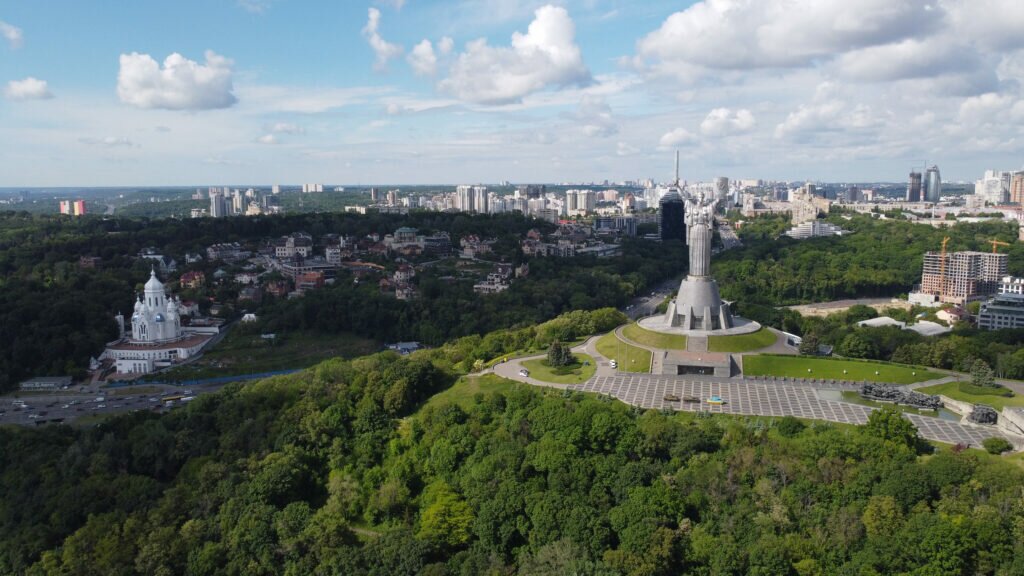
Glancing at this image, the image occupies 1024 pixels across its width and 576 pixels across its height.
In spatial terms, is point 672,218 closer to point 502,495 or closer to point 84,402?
point 84,402

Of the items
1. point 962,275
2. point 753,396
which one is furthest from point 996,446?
point 962,275

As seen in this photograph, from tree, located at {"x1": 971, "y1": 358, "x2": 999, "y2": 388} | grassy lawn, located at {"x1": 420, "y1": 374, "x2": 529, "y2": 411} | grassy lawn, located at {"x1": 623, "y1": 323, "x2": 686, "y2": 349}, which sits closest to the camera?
tree, located at {"x1": 971, "y1": 358, "x2": 999, "y2": 388}

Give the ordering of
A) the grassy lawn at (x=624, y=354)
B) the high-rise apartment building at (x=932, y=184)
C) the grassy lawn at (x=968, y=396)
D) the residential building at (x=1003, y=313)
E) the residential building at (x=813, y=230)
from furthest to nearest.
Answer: the high-rise apartment building at (x=932, y=184) → the residential building at (x=813, y=230) → the residential building at (x=1003, y=313) → the grassy lawn at (x=624, y=354) → the grassy lawn at (x=968, y=396)

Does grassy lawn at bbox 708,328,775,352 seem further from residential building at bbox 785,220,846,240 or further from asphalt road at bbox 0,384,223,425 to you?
residential building at bbox 785,220,846,240

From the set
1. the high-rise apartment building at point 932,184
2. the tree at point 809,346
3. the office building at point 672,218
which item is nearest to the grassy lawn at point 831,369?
the tree at point 809,346

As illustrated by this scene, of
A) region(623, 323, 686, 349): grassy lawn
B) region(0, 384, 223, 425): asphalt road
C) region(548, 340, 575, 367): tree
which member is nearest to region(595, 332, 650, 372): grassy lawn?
region(623, 323, 686, 349): grassy lawn

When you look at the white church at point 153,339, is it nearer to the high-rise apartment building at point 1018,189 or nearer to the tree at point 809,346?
the tree at point 809,346

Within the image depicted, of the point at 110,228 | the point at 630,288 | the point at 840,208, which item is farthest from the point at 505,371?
the point at 840,208
